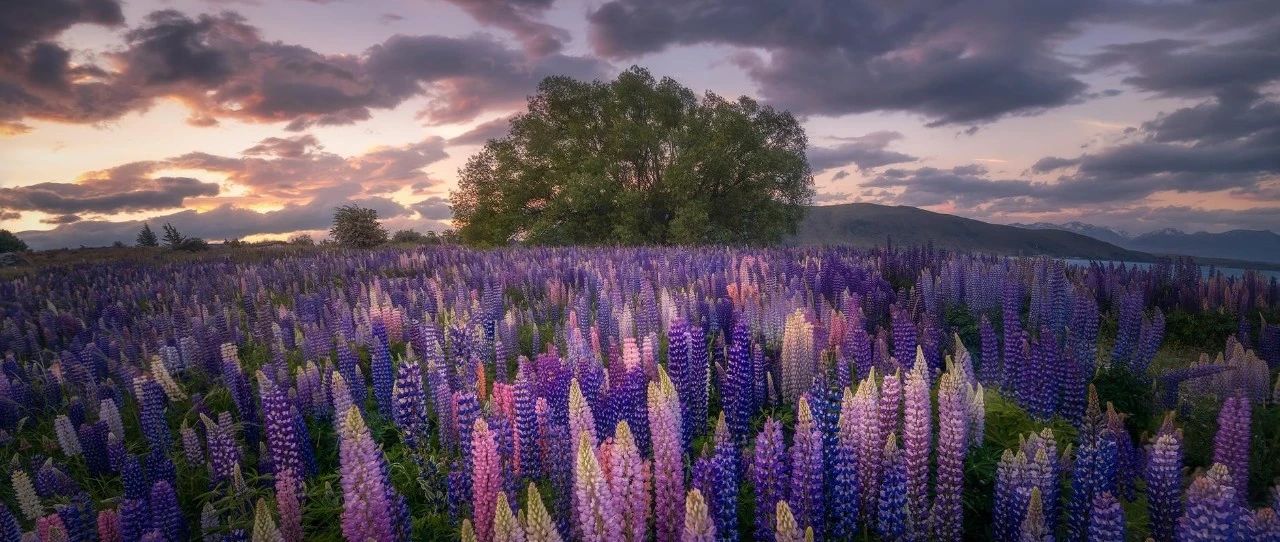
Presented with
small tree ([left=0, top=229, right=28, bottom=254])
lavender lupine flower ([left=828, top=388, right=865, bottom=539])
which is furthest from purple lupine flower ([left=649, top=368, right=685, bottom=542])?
small tree ([left=0, top=229, right=28, bottom=254])

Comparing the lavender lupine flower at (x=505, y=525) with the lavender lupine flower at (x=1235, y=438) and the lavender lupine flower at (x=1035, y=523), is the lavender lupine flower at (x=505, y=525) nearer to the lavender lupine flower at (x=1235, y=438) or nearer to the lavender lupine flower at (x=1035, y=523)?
the lavender lupine flower at (x=1035, y=523)

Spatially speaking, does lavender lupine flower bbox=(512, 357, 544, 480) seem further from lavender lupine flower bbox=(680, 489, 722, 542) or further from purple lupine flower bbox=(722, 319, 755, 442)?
lavender lupine flower bbox=(680, 489, 722, 542)

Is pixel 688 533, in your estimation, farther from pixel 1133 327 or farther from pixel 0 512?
pixel 1133 327

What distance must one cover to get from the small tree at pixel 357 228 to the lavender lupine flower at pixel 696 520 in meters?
43.5

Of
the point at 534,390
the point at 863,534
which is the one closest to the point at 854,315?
the point at 863,534

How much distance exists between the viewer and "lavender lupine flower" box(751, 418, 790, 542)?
3.41 m

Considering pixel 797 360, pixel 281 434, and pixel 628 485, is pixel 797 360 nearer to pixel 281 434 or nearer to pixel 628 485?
pixel 628 485

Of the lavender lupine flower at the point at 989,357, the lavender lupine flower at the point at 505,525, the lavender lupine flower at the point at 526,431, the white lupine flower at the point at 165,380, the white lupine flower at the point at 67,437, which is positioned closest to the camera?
the lavender lupine flower at the point at 505,525

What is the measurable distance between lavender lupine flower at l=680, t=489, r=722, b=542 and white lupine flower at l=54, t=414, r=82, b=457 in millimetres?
5743

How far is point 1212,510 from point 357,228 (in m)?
46.6

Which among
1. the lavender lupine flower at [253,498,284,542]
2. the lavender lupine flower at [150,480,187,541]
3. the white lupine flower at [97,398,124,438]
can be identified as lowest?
the lavender lupine flower at [150,480,187,541]

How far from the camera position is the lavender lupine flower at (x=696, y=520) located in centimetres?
269

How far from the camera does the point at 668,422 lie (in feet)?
10.9

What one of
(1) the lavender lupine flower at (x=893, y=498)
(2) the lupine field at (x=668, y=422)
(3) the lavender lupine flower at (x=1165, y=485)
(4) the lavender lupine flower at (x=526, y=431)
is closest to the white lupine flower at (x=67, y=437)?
(2) the lupine field at (x=668, y=422)
